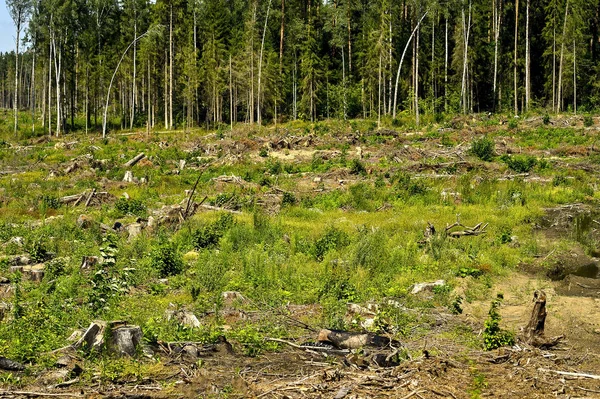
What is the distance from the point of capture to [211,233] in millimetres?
13898

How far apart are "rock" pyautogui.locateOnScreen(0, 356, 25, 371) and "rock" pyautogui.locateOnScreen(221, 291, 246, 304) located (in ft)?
12.9

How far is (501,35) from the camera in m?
50.8

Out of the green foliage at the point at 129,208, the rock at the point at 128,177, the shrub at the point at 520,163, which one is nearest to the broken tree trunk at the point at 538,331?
the green foliage at the point at 129,208

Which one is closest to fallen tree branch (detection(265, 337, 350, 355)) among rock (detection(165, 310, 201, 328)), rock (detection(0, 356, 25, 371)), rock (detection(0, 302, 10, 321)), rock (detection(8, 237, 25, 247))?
rock (detection(165, 310, 201, 328))

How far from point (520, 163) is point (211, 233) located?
14231 millimetres

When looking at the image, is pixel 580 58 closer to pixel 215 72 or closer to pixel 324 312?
pixel 215 72

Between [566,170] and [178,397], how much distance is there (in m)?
20.2

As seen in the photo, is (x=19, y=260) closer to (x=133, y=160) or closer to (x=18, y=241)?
(x=18, y=241)

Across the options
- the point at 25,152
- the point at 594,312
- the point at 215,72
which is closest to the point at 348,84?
the point at 215,72

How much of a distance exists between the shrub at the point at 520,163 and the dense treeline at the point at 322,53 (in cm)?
1779

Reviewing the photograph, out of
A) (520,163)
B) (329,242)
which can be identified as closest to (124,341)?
(329,242)

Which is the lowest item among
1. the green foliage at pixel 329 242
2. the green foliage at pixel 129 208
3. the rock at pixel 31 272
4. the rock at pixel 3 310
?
the rock at pixel 3 310

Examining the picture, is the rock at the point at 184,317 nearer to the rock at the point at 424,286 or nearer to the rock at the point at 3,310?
the rock at the point at 3,310

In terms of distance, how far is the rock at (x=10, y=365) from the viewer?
637 centimetres
